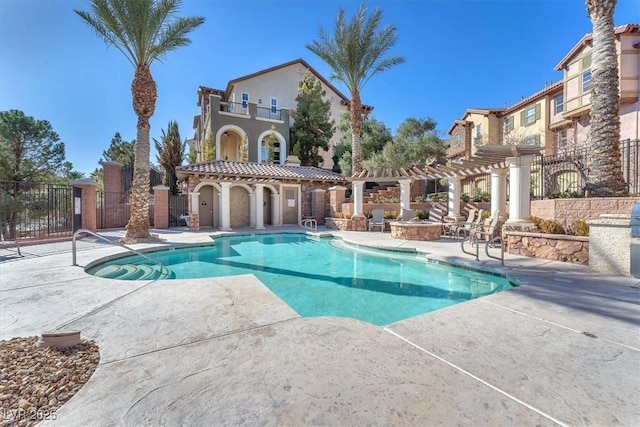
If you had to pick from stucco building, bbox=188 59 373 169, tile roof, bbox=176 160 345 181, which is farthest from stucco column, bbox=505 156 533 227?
stucco building, bbox=188 59 373 169

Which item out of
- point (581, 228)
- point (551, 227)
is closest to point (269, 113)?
point (551, 227)

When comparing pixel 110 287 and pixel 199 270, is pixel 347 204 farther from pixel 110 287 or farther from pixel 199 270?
pixel 110 287

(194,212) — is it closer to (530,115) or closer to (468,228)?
(468,228)

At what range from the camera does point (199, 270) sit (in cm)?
812

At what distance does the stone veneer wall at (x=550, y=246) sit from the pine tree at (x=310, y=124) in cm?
2061

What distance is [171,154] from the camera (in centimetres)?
2264

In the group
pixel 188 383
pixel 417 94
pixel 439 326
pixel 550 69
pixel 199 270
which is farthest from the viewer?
pixel 550 69

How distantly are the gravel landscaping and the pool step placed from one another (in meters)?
4.44

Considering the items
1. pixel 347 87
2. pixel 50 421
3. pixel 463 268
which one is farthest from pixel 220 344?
pixel 347 87

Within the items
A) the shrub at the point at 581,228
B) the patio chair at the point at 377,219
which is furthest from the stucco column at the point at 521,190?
the patio chair at the point at 377,219

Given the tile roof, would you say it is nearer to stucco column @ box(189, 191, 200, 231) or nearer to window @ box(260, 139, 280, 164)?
stucco column @ box(189, 191, 200, 231)

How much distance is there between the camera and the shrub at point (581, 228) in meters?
7.02

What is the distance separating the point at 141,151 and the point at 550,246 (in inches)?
595

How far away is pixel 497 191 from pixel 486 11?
7024 millimetres
